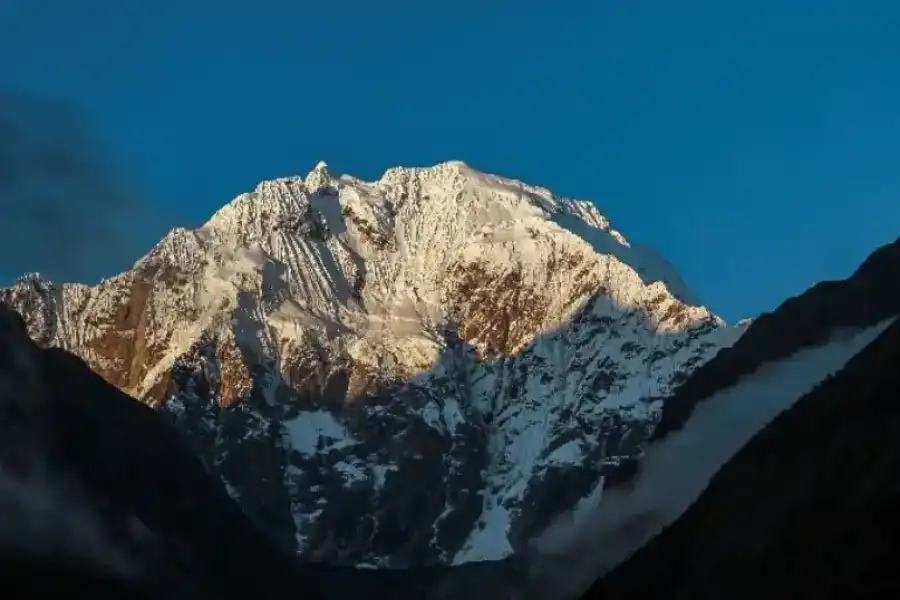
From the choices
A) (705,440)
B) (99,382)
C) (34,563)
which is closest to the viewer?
(705,440)

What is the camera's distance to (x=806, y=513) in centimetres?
6462

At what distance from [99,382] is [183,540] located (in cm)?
2466

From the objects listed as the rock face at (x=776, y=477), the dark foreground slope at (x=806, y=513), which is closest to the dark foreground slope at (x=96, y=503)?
the rock face at (x=776, y=477)

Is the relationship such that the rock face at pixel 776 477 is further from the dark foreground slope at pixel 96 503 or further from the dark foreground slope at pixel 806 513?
the dark foreground slope at pixel 96 503

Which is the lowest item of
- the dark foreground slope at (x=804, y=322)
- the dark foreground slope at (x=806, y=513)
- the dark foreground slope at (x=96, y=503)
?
the dark foreground slope at (x=806, y=513)

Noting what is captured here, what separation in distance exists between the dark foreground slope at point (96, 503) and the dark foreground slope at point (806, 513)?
2575 inches

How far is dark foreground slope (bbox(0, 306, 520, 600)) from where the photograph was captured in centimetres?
13912

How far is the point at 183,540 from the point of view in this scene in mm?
175875

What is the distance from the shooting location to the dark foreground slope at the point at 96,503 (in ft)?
456

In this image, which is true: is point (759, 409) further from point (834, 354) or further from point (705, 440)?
point (705, 440)

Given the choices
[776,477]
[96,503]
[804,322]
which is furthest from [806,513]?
[96,503]

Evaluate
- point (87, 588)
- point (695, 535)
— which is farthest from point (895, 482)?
point (87, 588)

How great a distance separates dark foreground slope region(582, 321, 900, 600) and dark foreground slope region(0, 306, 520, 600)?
215ft

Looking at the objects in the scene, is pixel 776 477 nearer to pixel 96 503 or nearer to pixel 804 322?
pixel 804 322
